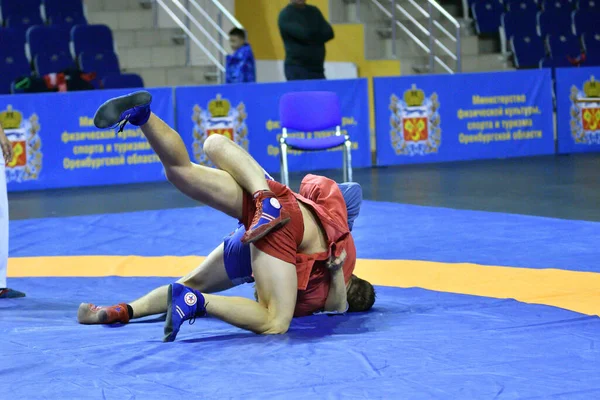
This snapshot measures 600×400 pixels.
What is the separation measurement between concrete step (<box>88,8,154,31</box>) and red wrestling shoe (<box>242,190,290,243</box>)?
9641mm

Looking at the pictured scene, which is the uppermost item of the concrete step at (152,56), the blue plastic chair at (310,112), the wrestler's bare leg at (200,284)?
the concrete step at (152,56)

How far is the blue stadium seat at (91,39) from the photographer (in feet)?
36.7

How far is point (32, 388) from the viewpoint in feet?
9.86

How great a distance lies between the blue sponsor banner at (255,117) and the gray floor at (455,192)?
355 millimetres

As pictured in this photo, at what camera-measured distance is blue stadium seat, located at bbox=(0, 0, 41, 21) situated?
11617 mm

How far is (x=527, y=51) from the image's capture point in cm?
1338

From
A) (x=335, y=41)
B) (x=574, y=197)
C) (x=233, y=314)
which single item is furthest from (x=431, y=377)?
(x=335, y=41)

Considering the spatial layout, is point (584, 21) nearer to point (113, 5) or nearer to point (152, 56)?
point (152, 56)

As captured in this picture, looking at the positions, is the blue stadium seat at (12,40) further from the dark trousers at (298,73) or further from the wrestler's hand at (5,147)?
the wrestler's hand at (5,147)

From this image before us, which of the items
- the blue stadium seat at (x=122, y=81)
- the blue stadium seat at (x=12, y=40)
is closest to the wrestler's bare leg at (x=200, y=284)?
the blue stadium seat at (x=122, y=81)

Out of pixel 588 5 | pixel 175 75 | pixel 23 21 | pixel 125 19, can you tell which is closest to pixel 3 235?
pixel 23 21

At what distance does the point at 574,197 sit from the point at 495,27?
22.3 ft

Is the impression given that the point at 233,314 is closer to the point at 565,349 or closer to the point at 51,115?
the point at 565,349

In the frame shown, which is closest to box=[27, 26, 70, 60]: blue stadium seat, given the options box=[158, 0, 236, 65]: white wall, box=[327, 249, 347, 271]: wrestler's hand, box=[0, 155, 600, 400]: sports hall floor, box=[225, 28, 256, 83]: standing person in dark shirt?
box=[225, 28, 256, 83]: standing person in dark shirt
